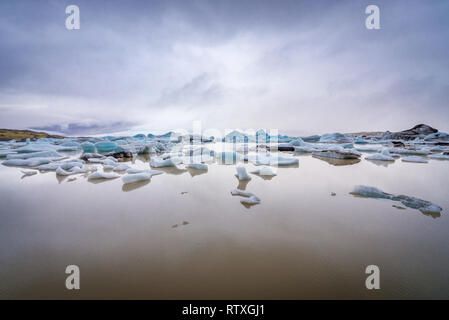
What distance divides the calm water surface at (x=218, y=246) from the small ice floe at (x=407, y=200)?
0.11 m

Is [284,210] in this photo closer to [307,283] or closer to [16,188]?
[307,283]

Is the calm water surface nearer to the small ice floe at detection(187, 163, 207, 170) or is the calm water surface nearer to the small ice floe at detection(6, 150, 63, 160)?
the small ice floe at detection(187, 163, 207, 170)

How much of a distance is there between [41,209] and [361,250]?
240 cm

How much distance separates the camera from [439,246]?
92 centimetres

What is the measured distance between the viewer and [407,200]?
4.95ft

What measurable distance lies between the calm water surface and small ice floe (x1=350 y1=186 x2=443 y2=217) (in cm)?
11

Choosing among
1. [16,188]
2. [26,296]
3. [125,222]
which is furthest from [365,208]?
[16,188]

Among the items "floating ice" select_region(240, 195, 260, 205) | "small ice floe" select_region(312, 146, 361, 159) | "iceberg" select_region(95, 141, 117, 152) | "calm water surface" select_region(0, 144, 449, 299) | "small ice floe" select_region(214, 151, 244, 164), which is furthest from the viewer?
"iceberg" select_region(95, 141, 117, 152)

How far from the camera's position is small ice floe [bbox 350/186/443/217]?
1.35 metres

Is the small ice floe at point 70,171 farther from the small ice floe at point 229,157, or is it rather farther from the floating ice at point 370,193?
the floating ice at point 370,193

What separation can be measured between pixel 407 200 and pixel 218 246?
1825mm

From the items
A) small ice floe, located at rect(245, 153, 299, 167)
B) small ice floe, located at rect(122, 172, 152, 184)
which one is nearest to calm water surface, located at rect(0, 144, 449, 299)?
small ice floe, located at rect(122, 172, 152, 184)

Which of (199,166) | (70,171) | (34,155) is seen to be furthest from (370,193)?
(34,155)

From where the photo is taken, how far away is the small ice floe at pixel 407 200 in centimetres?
135
